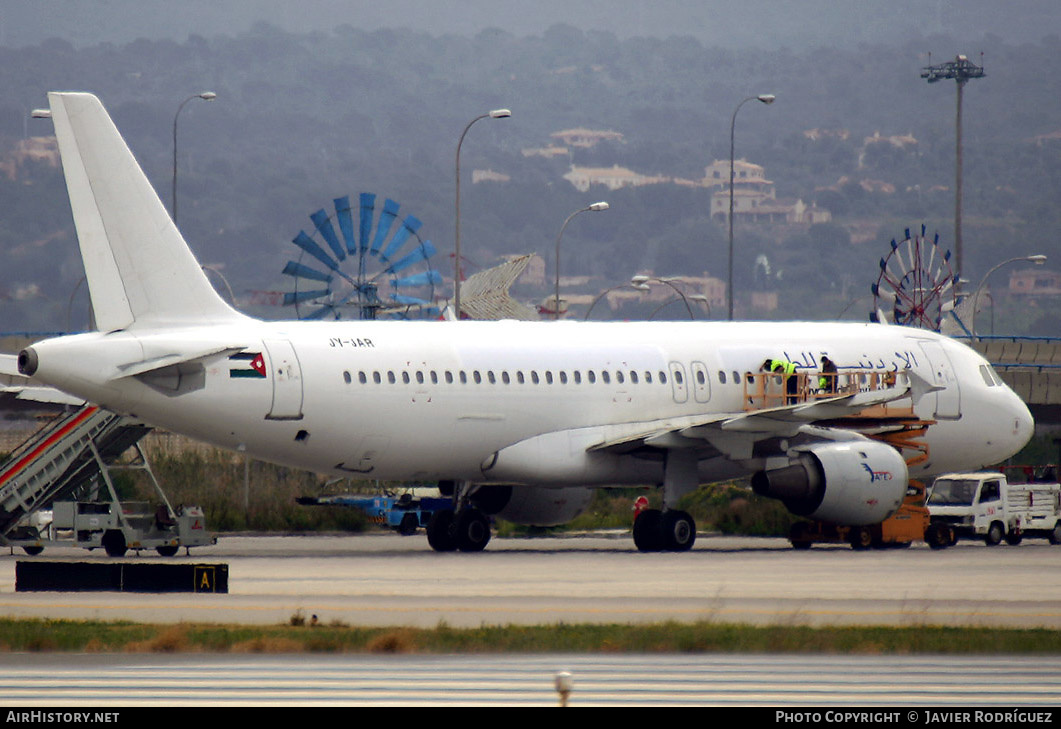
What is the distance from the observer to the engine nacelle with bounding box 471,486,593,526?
1569 inches

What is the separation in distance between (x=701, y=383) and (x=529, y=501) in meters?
4.52

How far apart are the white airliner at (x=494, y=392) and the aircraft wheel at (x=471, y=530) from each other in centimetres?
6

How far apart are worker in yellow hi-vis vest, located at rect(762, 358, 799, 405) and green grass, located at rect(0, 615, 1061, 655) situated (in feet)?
68.0

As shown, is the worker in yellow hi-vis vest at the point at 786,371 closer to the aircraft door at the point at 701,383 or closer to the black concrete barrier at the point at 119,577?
the aircraft door at the point at 701,383

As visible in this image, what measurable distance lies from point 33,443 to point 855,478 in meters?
17.4

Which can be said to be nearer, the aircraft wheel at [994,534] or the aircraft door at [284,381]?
the aircraft door at [284,381]

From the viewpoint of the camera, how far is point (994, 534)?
137 ft

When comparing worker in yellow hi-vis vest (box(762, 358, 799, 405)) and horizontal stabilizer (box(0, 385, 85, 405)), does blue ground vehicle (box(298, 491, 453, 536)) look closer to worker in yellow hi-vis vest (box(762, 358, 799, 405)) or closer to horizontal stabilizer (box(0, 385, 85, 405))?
horizontal stabilizer (box(0, 385, 85, 405))

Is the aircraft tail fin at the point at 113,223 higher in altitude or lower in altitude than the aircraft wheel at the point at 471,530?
higher

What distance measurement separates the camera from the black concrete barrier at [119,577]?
84.2ft

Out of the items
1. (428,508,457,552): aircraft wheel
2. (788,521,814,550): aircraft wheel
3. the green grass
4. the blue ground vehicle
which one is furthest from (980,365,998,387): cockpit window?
the green grass

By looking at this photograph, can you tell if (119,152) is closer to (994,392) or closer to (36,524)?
(36,524)

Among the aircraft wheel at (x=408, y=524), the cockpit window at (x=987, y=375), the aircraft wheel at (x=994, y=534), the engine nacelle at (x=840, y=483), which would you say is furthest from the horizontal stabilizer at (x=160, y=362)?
the cockpit window at (x=987, y=375)

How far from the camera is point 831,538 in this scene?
132ft
